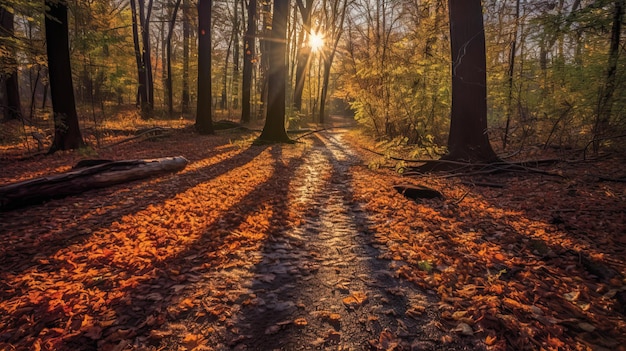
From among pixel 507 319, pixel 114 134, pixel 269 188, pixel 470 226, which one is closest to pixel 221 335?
pixel 507 319

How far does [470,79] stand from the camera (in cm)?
725

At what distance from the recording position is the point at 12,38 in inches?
309

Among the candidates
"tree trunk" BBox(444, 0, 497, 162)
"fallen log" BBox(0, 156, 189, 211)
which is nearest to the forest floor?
"fallen log" BBox(0, 156, 189, 211)

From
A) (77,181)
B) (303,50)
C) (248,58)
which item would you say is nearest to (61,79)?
(77,181)

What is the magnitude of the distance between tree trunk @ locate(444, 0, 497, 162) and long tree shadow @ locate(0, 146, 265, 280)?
644 centimetres

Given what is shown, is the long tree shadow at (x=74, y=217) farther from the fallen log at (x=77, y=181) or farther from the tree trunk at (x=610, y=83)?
the tree trunk at (x=610, y=83)

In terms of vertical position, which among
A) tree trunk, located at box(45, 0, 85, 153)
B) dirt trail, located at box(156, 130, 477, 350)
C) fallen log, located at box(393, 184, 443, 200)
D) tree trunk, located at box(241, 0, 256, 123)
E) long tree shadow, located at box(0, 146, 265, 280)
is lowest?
dirt trail, located at box(156, 130, 477, 350)

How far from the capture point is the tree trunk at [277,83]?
40.0ft

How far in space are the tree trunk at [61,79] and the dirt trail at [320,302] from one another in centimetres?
845

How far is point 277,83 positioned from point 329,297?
10.9 meters

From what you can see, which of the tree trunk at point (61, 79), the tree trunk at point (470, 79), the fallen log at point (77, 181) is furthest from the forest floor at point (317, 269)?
the tree trunk at point (61, 79)

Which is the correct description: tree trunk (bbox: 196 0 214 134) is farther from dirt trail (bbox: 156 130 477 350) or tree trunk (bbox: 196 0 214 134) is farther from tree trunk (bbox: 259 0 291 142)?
dirt trail (bbox: 156 130 477 350)

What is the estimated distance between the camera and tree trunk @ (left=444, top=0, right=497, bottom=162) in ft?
23.4

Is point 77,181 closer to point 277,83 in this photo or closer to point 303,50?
point 277,83
